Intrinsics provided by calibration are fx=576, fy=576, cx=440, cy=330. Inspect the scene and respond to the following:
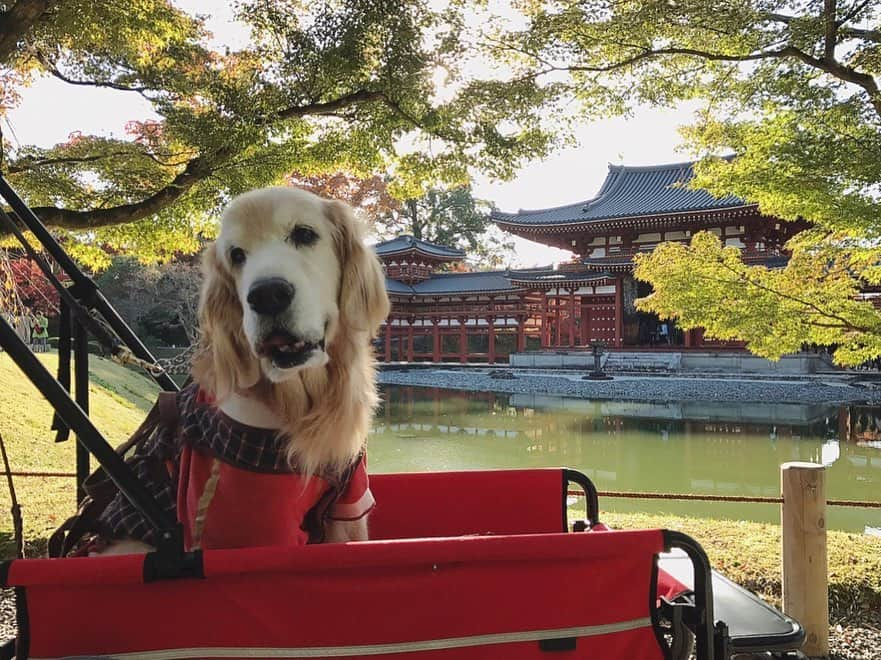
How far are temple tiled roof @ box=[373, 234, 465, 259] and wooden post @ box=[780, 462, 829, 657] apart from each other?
24625 millimetres

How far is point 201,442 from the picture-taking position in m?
1.41

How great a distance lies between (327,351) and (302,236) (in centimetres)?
31

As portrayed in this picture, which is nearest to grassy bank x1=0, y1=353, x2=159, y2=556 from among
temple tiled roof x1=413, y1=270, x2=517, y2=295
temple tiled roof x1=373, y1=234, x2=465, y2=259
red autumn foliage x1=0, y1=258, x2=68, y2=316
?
red autumn foliage x1=0, y1=258, x2=68, y2=316

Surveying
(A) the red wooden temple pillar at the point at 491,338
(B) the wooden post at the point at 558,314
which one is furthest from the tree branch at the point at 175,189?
(A) the red wooden temple pillar at the point at 491,338

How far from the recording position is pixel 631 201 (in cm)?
2267

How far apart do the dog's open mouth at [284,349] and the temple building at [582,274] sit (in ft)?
60.1

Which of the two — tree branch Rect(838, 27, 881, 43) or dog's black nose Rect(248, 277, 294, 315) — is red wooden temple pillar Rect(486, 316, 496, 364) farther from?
dog's black nose Rect(248, 277, 294, 315)

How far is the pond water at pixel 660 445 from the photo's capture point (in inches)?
312

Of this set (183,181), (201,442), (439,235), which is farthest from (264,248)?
(439,235)

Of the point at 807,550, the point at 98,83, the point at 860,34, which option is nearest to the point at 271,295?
the point at 807,550

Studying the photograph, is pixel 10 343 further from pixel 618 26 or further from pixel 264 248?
pixel 618 26

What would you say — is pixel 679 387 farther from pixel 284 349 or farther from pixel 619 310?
pixel 284 349

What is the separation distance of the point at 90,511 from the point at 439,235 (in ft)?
116

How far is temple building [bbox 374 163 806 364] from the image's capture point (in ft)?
63.8
